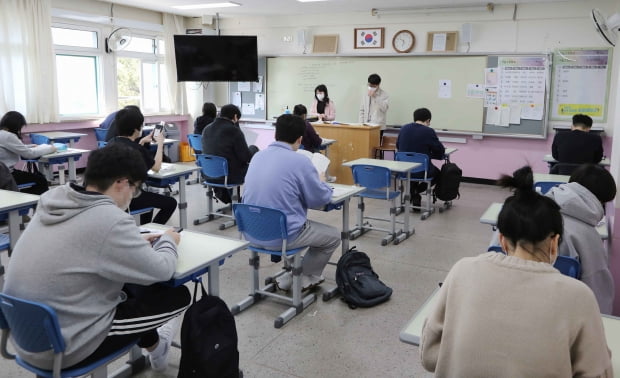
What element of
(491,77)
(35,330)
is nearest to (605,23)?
(491,77)

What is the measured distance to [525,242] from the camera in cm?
140

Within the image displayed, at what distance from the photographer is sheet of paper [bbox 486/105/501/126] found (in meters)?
7.74

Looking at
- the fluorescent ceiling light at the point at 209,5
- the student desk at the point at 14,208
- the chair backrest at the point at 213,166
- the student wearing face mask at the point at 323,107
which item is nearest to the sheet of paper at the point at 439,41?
the student wearing face mask at the point at 323,107

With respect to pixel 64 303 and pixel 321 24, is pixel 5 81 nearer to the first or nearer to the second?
pixel 321 24

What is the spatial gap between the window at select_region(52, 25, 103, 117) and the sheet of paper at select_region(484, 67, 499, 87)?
6129mm

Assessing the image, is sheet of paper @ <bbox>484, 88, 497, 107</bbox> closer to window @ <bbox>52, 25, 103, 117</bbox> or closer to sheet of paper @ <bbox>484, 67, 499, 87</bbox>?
sheet of paper @ <bbox>484, 67, 499, 87</bbox>

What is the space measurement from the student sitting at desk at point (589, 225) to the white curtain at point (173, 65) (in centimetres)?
821

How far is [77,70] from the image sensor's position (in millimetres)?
8391

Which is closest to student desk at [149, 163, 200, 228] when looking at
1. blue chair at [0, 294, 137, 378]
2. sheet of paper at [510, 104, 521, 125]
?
blue chair at [0, 294, 137, 378]

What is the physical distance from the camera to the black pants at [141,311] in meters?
1.98

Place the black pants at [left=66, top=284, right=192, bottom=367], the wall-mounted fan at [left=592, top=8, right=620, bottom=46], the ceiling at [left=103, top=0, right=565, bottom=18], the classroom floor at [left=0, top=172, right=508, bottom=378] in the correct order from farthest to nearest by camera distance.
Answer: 1. the ceiling at [left=103, top=0, right=565, bottom=18]
2. the wall-mounted fan at [left=592, top=8, right=620, bottom=46]
3. the classroom floor at [left=0, top=172, right=508, bottom=378]
4. the black pants at [left=66, top=284, right=192, bottom=367]

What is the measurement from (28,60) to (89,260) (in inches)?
267

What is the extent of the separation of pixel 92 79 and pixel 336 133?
14.0 feet

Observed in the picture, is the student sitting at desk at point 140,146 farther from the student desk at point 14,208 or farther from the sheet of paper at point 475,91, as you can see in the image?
the sheet of paper at point 475,91
